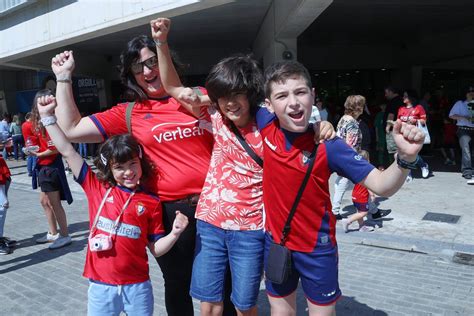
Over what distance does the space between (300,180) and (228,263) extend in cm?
66

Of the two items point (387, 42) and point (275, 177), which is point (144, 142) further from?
point (387, 42)

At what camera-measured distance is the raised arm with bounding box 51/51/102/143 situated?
2398 millimetres

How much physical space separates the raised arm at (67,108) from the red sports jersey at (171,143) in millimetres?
74

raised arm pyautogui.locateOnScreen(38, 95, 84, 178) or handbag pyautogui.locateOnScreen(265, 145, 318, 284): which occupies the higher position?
raised arm pyautogui.locateOnScreen(38, 95, 84, 178)

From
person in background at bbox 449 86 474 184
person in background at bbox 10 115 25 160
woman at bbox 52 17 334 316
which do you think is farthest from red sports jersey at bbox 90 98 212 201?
person in background at bbox 10 115 25 160

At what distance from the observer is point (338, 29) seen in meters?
16.5

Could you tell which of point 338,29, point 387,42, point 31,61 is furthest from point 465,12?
point 31,61

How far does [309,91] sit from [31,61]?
16568mm

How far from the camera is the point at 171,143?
2475 mm

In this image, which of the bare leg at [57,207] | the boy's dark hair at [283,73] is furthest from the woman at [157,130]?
the bare leg at [57,207]

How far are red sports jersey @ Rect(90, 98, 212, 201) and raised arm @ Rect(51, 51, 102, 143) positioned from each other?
0.07m

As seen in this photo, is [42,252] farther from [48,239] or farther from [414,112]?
[414,112]

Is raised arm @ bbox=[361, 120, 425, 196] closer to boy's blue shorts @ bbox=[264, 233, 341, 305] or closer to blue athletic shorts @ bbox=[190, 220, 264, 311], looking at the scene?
boy's blue shorts @ bbox=[264, 233, 341, 305]

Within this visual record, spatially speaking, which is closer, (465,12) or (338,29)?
(465,12)
